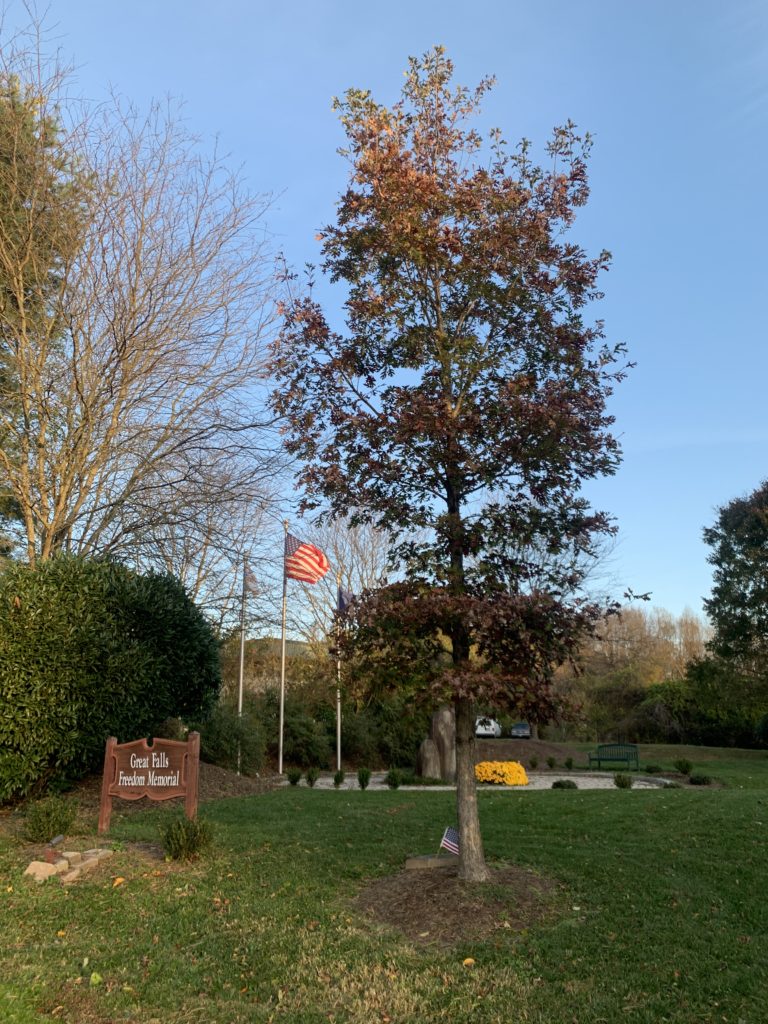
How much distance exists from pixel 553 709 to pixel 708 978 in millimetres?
1829

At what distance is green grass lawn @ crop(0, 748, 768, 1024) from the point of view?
3889 mm

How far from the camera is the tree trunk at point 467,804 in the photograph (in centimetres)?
580

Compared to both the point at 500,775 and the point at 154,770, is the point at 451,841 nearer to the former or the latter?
A: the point at 154,770

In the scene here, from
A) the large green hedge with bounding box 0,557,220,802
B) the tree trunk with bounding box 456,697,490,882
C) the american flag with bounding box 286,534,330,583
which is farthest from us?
the american flag with bounding box 286,534,330,583

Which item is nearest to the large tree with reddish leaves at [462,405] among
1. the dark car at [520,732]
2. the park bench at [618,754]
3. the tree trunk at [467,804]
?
the tree trunk at [467,804]

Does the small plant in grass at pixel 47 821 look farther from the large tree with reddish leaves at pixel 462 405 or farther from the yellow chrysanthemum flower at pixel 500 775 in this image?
the yellow chrysanthemum flower at pixel 500 775

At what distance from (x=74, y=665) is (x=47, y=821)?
2686 millimetres

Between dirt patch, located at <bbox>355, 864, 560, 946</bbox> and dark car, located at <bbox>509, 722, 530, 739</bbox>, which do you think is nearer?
dirt patch, located at <bbox>355, 864, 560, 946</bbox>

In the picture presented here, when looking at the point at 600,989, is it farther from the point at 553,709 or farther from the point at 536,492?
the point at 536,492

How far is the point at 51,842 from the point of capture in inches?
288

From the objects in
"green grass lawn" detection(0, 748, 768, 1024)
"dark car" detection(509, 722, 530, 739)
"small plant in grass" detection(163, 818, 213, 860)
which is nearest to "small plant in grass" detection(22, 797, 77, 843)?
"green grass lawn" detection(0, 748, 768, 1024)

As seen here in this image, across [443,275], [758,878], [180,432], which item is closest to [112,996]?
[758,878]

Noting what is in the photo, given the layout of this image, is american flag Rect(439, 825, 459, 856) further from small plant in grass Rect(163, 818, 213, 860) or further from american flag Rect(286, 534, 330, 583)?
american flag Rect(286, 534, 330, 583)

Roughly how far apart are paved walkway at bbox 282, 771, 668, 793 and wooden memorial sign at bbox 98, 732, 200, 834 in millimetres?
6809
